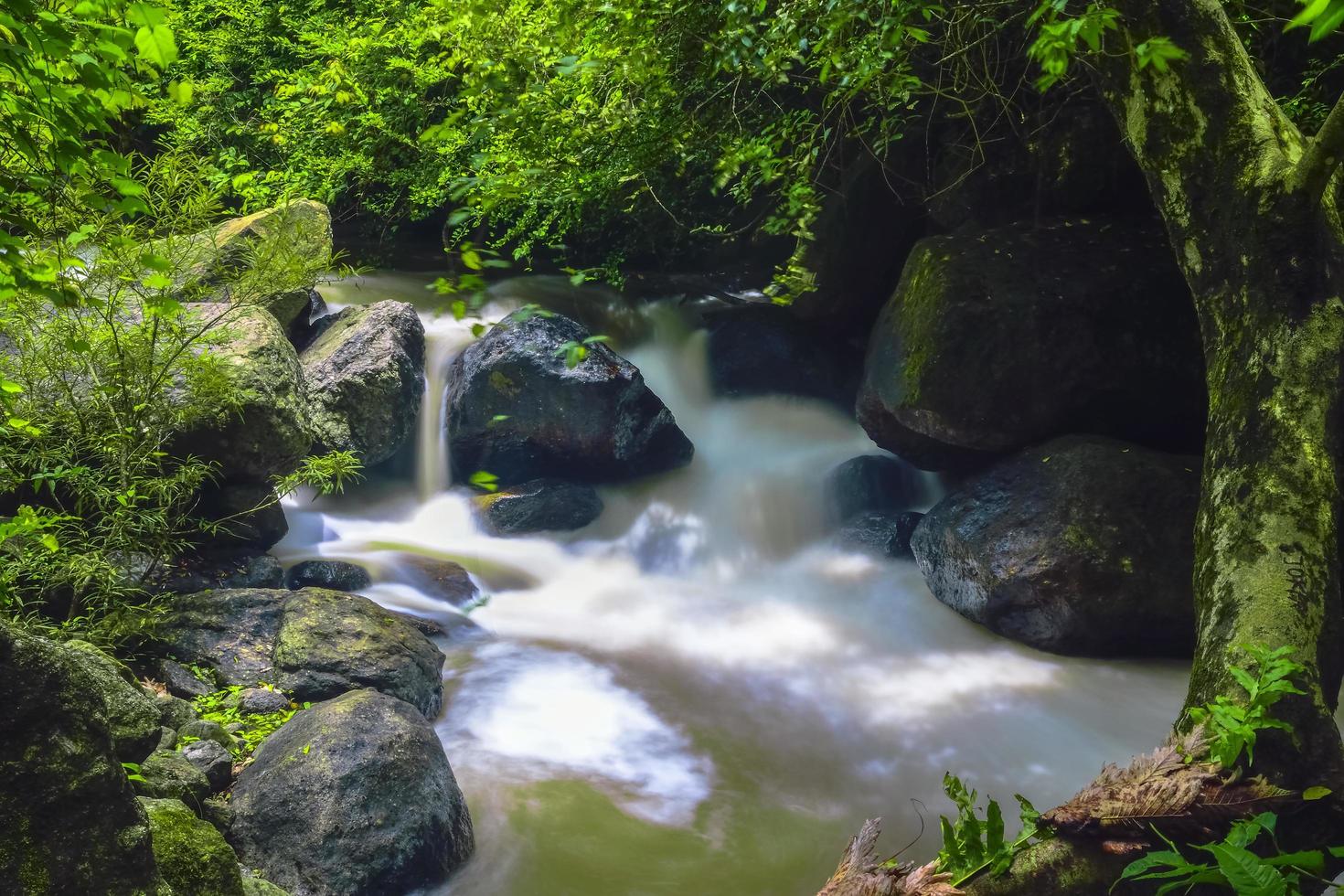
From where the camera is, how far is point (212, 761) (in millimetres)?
4441

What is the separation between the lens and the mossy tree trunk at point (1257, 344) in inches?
136

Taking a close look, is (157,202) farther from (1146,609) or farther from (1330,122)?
(1146,609)

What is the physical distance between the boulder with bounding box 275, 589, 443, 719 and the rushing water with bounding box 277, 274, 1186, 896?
0.99 ft

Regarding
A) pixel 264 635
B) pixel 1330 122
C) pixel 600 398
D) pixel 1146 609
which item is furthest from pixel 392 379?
pixel 1330 122

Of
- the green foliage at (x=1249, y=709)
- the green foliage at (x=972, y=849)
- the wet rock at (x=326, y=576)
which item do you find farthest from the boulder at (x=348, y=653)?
the green foliage at (x=1249, y=709)

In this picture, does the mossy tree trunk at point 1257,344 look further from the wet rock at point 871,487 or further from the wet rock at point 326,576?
the wet rock at point 326,576

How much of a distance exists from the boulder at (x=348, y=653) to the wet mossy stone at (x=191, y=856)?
7.73 ft

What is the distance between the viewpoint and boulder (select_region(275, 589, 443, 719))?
17.8 ft

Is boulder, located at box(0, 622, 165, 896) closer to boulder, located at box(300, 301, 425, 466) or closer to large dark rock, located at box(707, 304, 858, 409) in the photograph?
boulder, located at box(300, 301, 425, 466)

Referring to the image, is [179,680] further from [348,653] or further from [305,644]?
[348,653]

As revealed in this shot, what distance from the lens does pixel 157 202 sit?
6.29 meters

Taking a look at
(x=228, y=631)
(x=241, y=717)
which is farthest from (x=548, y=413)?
(x=241, y=717)

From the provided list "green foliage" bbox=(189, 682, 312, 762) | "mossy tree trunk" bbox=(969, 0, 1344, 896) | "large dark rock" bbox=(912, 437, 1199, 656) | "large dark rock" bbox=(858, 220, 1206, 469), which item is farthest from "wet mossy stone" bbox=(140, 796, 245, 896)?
"large dark rock" bbox=(858, 220, 1206, 469)

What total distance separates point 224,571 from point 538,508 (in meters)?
2.84
